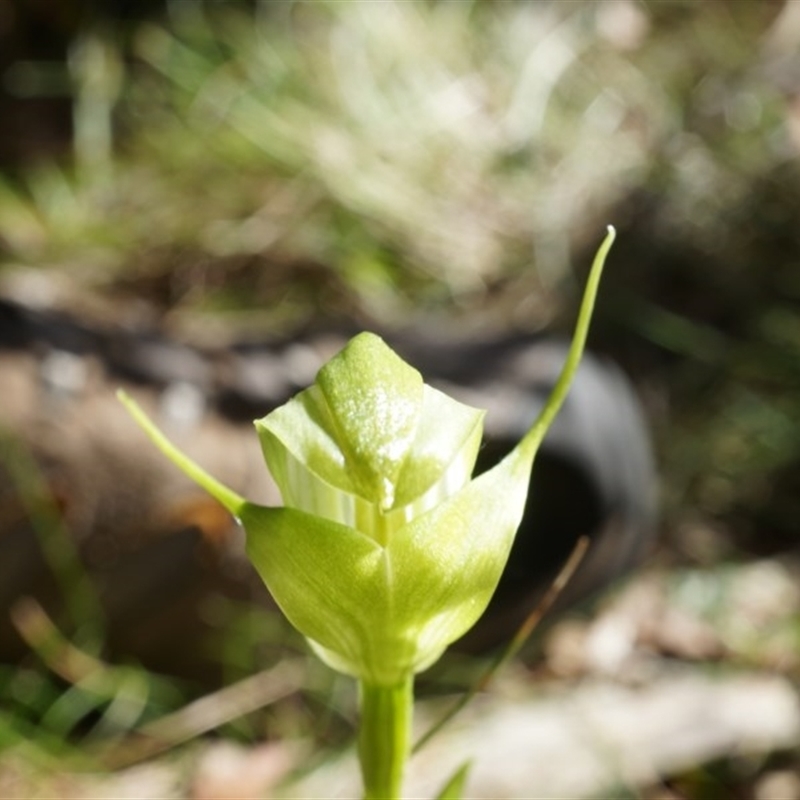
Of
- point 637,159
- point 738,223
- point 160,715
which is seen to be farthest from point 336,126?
point 160,715

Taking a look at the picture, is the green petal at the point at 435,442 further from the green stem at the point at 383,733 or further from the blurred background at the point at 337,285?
the blurred background at the point at 337,285

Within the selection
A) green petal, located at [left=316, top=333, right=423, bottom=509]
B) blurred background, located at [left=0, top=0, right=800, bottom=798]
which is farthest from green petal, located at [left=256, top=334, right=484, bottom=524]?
blurred background, located at [left=0, top=0, right=800, bottom=798]

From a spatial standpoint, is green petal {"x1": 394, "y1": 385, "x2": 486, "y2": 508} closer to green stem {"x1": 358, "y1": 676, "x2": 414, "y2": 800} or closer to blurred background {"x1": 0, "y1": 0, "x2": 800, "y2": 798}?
green stem {"x1": 358, "y1": 676, "x2": 414, "y2": 800}

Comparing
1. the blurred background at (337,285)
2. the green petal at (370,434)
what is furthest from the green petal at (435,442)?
the blurred background at (337,285)

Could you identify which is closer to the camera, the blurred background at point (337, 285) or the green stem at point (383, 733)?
the green stem at point (383, 733)

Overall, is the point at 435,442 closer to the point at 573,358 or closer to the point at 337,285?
the point at 573,358

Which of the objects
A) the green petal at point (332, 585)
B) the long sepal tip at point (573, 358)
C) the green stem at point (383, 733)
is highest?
the long sepal tip at point (573, 358)

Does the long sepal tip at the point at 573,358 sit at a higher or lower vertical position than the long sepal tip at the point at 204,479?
higher
